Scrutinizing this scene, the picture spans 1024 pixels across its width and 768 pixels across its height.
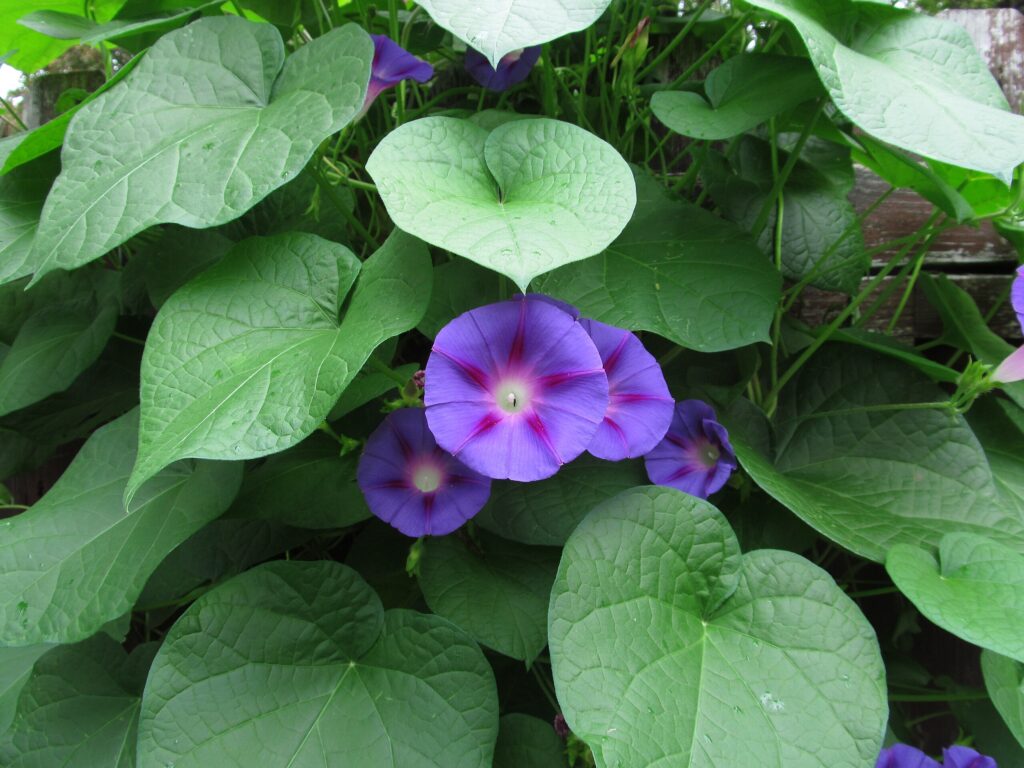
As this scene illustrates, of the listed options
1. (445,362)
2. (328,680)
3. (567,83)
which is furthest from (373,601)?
(567,83)

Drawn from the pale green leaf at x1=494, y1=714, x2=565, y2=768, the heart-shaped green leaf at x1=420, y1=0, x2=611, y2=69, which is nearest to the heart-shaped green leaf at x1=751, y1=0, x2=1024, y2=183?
the heart-shaped green leaf at x1=420, y1=0, x2=611, y2=69

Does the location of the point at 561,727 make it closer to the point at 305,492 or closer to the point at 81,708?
the point at 305,492

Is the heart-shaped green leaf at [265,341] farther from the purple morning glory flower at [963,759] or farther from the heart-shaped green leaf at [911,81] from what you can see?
the purple morning glory flower at [963,759]

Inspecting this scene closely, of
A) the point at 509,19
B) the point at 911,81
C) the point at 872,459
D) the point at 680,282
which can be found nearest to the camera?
the point at 509,19

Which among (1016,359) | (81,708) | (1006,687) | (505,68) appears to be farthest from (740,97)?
(81,708)

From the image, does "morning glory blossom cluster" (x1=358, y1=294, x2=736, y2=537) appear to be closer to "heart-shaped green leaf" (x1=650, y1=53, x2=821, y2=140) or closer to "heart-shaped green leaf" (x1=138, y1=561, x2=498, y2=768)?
"heart-shaped green leaf" (x1=138, y1=561, x2=498, y2=768)

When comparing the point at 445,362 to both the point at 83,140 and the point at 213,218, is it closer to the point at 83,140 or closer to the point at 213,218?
the point at 213,218
